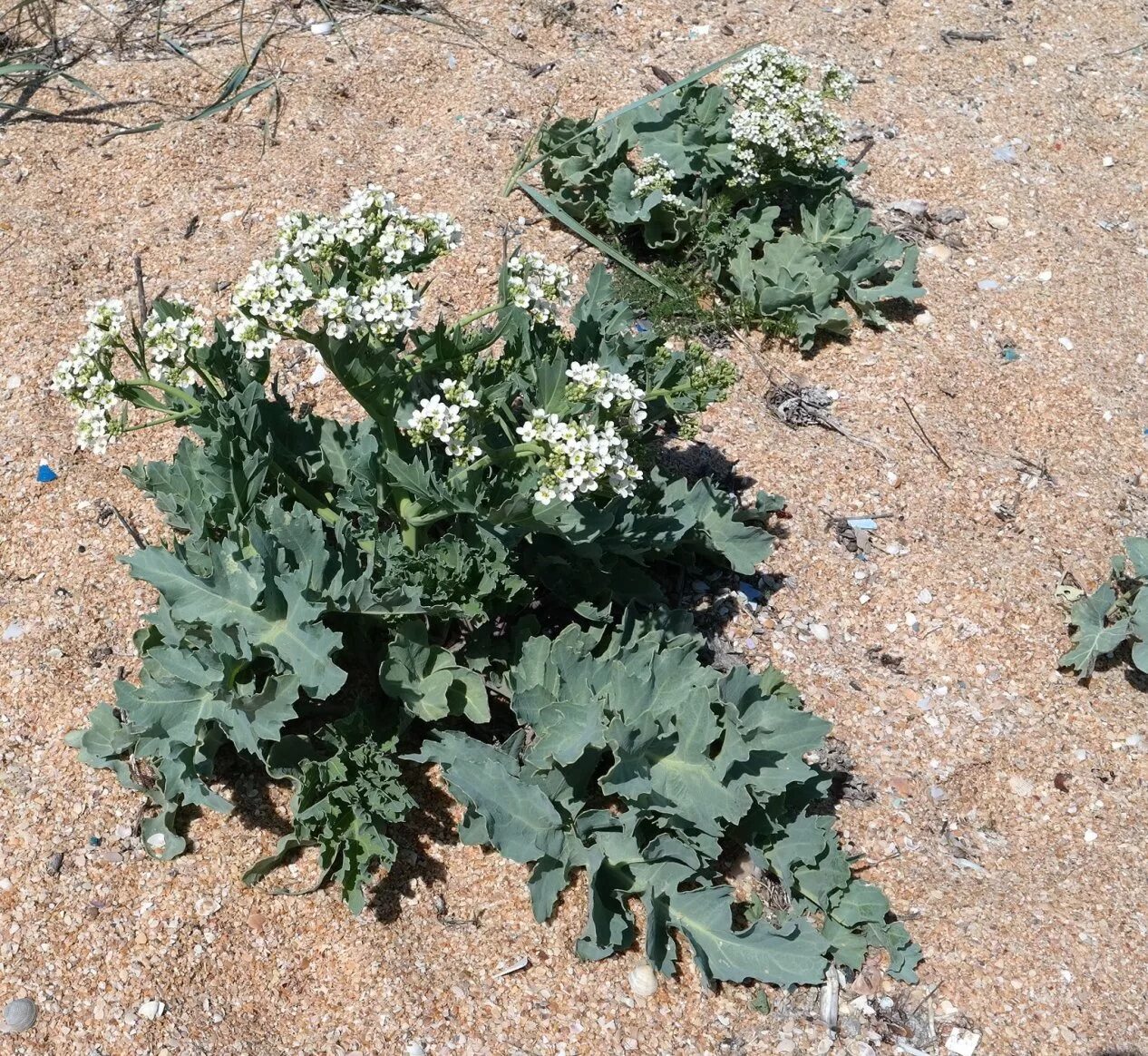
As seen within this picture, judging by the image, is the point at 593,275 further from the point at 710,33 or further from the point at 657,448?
the point at 710,33

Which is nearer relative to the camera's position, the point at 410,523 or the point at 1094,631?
the point at 410,523

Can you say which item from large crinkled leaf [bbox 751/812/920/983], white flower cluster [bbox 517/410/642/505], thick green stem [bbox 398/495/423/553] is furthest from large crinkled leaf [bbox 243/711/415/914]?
large crinkled leaf [bbox 751/812/920/983]

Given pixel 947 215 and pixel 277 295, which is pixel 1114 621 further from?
pixel 277 295

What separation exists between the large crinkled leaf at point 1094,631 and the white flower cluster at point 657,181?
86.9 inches

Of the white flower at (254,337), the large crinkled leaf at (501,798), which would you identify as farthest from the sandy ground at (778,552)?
the white flower at (254,337)

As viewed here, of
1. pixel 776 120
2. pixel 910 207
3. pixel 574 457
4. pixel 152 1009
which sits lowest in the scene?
pixel 152 1009

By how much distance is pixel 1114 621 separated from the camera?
3.49 m

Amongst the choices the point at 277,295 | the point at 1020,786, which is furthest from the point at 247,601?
the point at 1020,786

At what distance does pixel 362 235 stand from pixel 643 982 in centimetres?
196

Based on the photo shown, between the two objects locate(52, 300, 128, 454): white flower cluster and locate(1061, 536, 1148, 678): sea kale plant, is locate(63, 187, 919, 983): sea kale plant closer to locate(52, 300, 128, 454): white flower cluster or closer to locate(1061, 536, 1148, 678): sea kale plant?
locate(52, 300, 128, 454): white flower cluster

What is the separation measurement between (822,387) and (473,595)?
7.18ft

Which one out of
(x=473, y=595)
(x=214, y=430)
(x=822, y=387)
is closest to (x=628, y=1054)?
(x=473, y=595)

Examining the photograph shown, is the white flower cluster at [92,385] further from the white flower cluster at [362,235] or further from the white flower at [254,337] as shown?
the white flower cluster at [362,235]

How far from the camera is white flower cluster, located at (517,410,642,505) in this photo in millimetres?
2240
